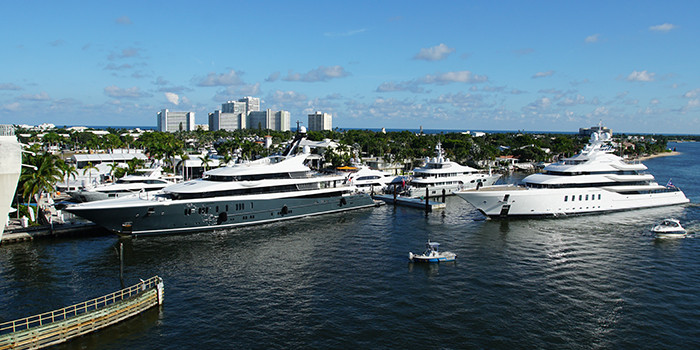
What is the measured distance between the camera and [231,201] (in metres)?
44.6

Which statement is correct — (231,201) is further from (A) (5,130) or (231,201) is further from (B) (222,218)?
(A) (5,130)

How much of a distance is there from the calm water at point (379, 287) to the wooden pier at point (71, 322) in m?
0.62

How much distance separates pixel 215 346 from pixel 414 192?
157 ft

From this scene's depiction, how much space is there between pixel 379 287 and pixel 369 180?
135ft

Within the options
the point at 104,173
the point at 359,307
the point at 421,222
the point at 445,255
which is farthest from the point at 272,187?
the point at 104,173

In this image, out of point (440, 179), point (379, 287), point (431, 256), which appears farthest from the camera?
point (440, 179)

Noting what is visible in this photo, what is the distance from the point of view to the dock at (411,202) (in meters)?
58.4

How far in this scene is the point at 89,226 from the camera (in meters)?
42.5

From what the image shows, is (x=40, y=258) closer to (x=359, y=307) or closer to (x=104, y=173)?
(x=359, y=307)

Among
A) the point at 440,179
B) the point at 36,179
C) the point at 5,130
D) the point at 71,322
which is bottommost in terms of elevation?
the point at 71,322

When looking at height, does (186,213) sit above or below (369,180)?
below

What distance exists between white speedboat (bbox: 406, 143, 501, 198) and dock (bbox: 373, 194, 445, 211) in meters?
3.50

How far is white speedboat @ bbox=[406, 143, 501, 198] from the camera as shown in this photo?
68.3 metres

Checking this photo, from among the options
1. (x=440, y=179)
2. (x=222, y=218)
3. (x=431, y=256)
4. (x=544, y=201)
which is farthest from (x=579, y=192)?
(x=222, y=218)
